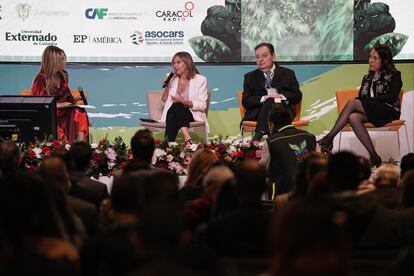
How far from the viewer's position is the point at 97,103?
39.2 ft

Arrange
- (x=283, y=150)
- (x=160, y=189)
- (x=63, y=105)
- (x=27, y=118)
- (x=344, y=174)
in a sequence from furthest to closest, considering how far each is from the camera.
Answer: (x=63, y=105) → (x=27, y=118) → (x=283, y=150) → (x=344, y=174) → (x=160, y=189)

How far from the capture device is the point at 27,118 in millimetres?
8445

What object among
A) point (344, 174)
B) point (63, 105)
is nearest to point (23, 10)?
point (63, 105)

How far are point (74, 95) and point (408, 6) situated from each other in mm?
4191

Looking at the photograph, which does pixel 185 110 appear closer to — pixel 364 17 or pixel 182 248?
pixel 364 17

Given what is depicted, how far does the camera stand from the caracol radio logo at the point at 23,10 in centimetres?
1165

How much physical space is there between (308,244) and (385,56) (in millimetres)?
7292

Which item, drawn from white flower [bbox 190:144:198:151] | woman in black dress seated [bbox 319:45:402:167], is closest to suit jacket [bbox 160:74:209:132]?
woman in black dress seated [bbox 319:45:402:167]

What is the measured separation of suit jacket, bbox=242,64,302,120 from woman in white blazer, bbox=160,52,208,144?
0.51 meters

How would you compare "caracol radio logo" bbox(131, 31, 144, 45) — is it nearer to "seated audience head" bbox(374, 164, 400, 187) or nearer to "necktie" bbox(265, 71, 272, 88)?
"necktie" bbox(265, 71, 272, 88)

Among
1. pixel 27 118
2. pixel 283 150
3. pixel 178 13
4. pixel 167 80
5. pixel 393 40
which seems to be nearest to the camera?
pixel 283 150

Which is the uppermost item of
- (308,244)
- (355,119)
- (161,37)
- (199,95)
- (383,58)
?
(161,37)

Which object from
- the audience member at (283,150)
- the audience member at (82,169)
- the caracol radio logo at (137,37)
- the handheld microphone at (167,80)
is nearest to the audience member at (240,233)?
the audience member at (82,169)

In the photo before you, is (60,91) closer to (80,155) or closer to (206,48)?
(206,48)
